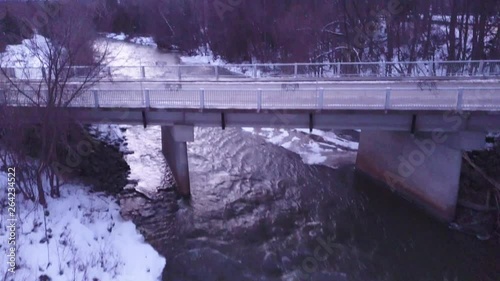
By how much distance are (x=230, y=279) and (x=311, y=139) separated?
12.4 meters

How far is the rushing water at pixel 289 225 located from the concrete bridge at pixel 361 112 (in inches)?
53.3

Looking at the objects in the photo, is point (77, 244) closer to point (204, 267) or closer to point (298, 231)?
point (204, 267)

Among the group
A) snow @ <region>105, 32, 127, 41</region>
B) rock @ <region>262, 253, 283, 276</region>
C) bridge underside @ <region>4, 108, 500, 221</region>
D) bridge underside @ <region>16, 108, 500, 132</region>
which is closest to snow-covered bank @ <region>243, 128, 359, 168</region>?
bridge underside @ <region>4, 108, 500, 221</region>

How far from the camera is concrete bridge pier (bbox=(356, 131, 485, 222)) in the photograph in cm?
1567

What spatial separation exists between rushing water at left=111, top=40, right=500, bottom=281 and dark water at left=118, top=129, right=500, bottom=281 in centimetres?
3

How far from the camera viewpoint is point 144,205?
17.1m

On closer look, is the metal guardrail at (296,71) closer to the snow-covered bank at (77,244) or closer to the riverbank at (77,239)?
the riverbank at (77,239)

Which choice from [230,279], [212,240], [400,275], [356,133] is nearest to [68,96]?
[212,240]

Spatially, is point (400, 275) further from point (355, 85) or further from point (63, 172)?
point (63, 172)

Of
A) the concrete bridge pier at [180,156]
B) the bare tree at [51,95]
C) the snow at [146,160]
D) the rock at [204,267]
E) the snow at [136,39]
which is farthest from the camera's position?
the snow at [136,39]

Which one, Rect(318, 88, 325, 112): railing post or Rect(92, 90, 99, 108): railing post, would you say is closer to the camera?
Rect(318, 88, 325, 112): railing post

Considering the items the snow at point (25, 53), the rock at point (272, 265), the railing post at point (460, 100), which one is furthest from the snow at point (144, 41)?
the railing post at point (460, 100)

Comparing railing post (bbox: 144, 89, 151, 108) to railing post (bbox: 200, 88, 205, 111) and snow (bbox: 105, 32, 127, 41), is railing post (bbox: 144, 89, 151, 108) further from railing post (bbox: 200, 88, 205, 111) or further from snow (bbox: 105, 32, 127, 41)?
snow (bbox: 105, 32, 127, 41)

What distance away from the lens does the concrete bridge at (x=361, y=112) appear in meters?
14.9
